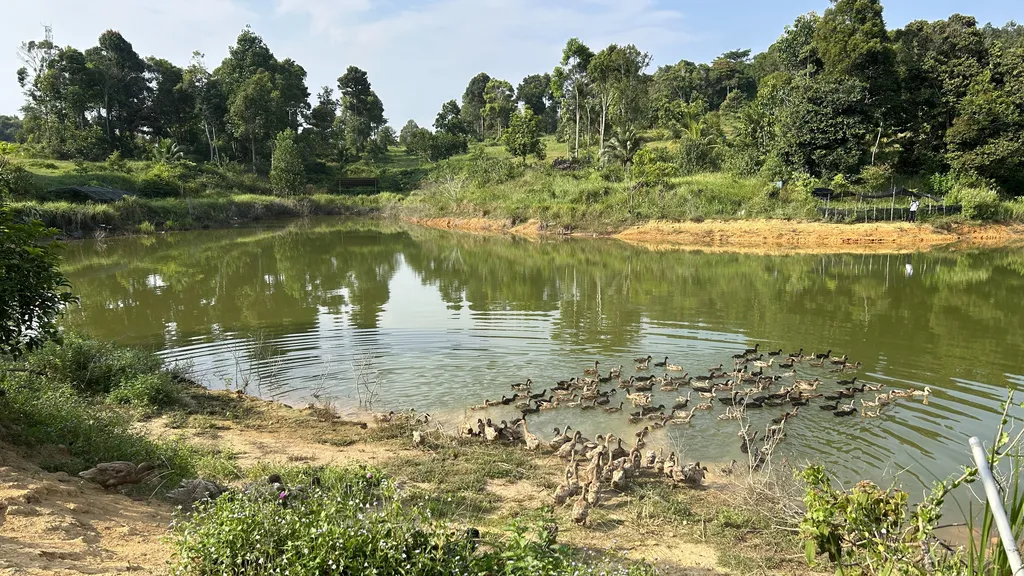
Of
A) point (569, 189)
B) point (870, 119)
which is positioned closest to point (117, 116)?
point (569, 189)

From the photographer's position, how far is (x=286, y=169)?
53.4 meters

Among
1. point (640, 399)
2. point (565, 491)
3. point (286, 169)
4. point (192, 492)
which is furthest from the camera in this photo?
point (286, 169)

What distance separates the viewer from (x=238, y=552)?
3924 mm

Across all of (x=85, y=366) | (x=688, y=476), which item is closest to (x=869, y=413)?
(x=688, y=476)

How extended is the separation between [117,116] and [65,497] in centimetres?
6770

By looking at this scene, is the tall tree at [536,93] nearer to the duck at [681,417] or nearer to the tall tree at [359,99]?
the tall tree at [359,99]

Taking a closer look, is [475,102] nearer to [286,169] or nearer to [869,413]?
[286,169]

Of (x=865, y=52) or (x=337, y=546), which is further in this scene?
(x=865, y=52)

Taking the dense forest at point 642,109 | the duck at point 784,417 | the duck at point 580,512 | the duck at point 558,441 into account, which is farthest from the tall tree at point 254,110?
the duck at point 580,512

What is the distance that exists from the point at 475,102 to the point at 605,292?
70.7 meters

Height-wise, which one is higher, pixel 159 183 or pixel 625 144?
pixel 625 144

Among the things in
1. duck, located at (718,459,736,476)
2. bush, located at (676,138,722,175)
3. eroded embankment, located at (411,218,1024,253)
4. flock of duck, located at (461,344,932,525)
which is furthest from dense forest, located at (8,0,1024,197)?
duck, located at (718,459,736,476)

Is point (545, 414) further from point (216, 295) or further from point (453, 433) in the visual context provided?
point (216, 295)

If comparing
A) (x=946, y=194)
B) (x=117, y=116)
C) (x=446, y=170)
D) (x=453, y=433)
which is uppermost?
(x=117, y=116)
